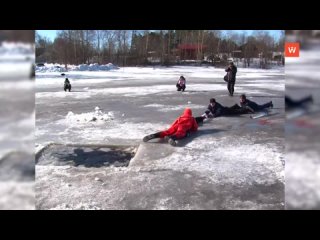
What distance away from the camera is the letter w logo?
2795mm

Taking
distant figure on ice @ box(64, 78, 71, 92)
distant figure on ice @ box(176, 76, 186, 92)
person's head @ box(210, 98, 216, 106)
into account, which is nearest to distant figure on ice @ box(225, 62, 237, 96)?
distant figure on ice @ box(176, 76, 186, 92)

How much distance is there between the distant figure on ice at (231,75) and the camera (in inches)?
154

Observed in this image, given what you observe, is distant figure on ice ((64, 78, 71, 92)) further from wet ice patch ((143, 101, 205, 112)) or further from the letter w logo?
the letter w logo

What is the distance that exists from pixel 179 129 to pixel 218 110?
94 centimetres

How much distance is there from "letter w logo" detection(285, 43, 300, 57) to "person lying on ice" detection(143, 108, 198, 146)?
223 centimetres

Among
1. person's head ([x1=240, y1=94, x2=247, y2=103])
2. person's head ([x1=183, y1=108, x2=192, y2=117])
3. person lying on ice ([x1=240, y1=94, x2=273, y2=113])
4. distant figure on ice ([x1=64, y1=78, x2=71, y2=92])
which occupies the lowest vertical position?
person's head ([x1=183, y1=108, x2=192, y2=117])

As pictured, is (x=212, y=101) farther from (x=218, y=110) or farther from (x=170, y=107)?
(x=170, y=107)

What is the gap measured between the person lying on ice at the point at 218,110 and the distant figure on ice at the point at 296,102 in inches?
90.2

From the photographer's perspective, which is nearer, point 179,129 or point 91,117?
point 179,129

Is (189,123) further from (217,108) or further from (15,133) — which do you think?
(15,133)

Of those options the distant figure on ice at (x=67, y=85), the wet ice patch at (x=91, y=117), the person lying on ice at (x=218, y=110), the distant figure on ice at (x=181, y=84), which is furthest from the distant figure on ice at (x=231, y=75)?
the wet ice patch at (x=91, y=117)

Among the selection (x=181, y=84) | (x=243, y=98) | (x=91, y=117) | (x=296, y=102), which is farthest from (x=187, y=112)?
(x=296, y=102)

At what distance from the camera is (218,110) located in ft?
18.1

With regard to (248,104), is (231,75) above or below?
above
